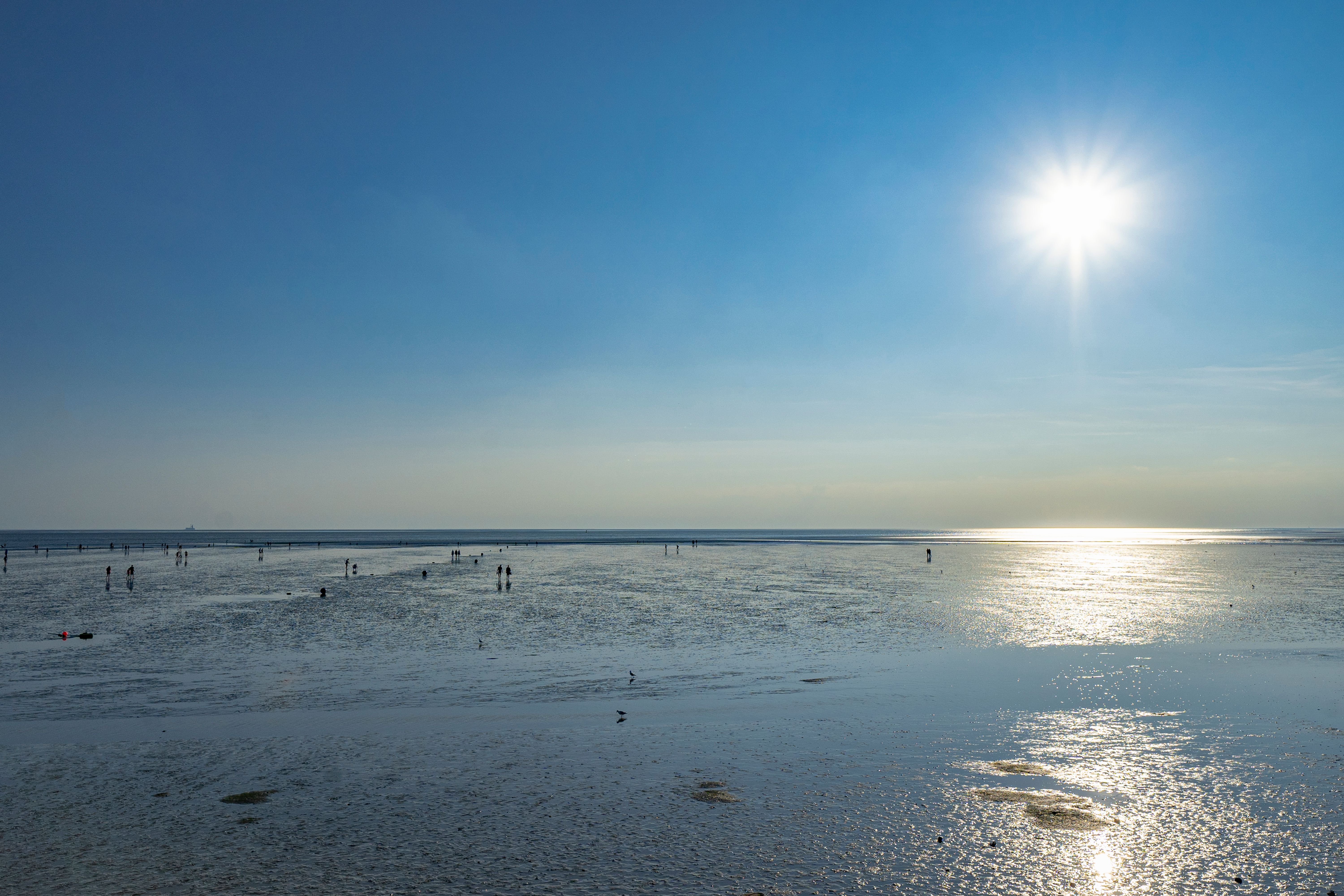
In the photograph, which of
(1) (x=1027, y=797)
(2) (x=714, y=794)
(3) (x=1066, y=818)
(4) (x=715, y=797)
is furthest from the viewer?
(2) (x=714, y=794)

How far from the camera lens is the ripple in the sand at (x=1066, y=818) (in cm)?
1134

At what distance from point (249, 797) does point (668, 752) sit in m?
7.20

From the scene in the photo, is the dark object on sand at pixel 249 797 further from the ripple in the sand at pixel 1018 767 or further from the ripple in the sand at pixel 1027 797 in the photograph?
the ripple in the sand at pixel 1018 767

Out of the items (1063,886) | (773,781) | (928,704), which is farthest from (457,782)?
(928,704)

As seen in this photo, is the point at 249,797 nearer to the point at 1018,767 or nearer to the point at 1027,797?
the point at 1027,797

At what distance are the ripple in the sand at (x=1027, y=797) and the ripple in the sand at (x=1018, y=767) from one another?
3.21 ft

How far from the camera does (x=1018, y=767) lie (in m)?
14.1

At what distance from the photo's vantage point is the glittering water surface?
10141 millimetres

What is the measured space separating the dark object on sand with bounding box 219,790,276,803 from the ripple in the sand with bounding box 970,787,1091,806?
1143cm

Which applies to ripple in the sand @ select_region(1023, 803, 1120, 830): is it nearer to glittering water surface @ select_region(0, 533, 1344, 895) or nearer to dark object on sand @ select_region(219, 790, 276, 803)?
glittering water surface @ select_region(0, 533, 1344, 895)

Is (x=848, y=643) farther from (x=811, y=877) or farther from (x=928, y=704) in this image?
(x=811, y=877)

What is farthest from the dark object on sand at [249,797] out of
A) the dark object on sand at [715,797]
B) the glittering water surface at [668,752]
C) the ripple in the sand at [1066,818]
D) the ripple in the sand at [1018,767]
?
the ripple in the sand at [1018,767]

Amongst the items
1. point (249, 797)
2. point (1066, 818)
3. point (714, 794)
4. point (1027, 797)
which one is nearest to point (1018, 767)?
point (1027, 797)

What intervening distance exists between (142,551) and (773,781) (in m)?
154
